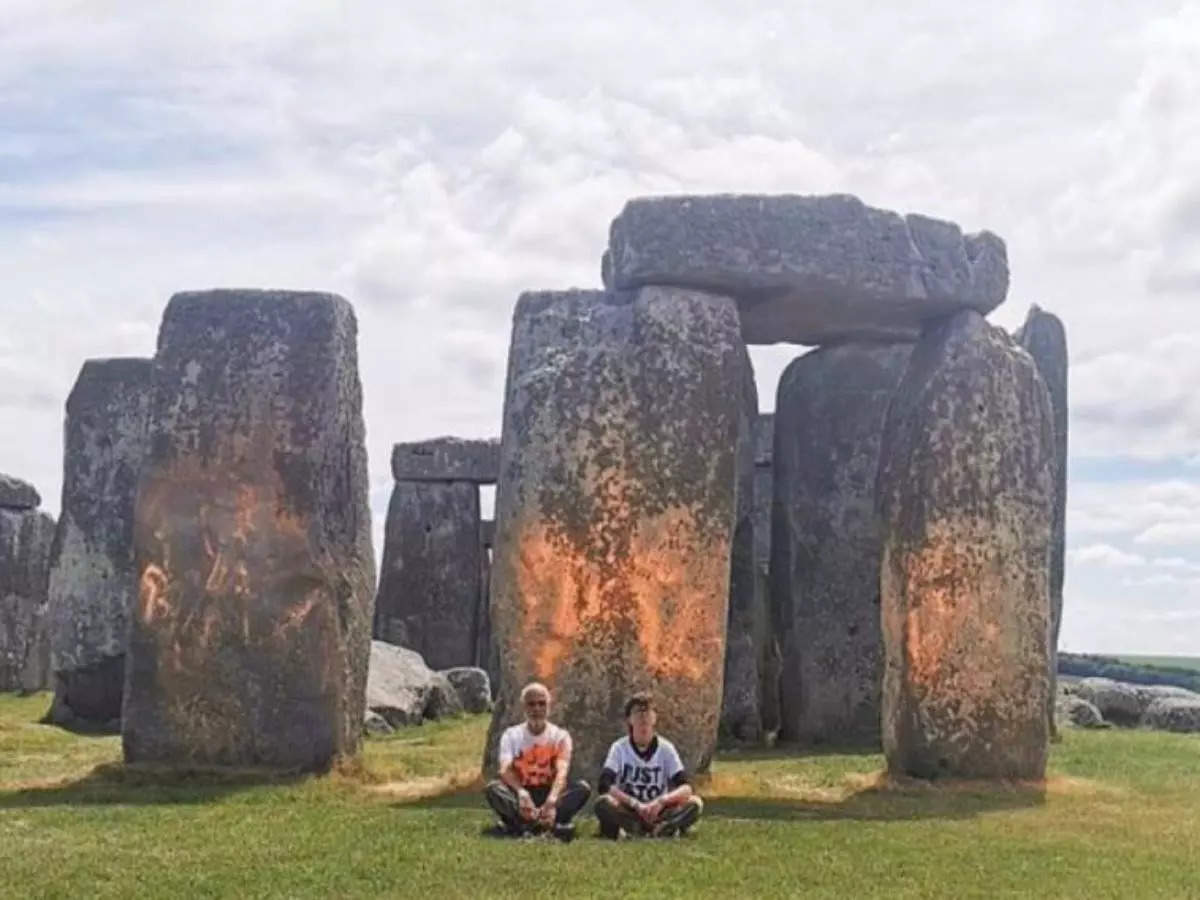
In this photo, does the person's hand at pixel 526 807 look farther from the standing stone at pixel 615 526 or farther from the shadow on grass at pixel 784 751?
the shadow on grass at pixel 784 751

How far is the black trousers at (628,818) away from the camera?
1013 centimetres

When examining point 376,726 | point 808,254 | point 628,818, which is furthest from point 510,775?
point 376,726

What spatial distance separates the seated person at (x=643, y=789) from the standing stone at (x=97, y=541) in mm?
9574

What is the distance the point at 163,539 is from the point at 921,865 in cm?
593

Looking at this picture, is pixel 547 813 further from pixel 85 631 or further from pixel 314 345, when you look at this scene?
pixel 85 631

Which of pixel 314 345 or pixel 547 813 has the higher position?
pixel 314 345

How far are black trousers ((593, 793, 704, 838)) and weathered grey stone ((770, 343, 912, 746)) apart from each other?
298 inches

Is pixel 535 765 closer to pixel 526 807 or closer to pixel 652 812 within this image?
pixel 526 807

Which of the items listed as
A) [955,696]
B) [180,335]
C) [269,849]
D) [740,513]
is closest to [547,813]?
[269,849]

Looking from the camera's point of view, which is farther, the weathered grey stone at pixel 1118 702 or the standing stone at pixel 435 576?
the standing stone at pixel 435 576

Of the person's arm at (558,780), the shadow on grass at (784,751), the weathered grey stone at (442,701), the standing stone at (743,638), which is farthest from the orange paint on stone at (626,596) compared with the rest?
the weathered grey stone at (442,701)

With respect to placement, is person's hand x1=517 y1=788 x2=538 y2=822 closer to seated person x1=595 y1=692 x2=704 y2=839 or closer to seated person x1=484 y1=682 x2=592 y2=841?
seated person x1=484 y1=682 x2=592 y2=841

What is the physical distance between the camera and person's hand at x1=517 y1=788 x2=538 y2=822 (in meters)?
9.99

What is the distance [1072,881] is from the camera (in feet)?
30.7
